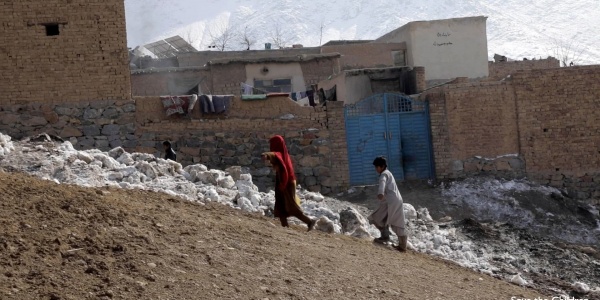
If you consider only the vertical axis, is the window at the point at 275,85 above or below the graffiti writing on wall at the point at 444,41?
below

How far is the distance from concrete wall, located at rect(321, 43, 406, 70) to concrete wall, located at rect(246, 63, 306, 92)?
12.1 feet

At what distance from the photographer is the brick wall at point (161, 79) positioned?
25609 millimetres

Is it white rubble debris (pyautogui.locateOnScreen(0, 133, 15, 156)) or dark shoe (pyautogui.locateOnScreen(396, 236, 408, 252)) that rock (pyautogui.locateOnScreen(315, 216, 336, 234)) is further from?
white rubble debris (pyautogui.locateOnScreen(0, 133, 15, 156))

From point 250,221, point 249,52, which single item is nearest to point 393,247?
point 250,221

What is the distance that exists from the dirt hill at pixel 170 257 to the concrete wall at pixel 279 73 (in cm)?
1524

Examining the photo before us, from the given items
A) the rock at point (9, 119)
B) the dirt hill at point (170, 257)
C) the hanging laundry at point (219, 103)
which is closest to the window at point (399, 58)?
the hanging laundry at point (219, 103)

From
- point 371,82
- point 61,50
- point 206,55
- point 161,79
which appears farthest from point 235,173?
point 206,55


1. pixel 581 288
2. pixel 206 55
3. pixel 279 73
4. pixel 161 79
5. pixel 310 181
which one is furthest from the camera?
pixel 206 55

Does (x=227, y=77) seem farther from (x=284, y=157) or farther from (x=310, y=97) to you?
→ (x=284, y=157)

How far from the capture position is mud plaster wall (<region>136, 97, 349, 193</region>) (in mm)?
16475

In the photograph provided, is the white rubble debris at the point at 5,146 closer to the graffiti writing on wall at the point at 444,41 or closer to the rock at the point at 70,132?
the rock at the point at 70,132

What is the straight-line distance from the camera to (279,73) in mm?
25469

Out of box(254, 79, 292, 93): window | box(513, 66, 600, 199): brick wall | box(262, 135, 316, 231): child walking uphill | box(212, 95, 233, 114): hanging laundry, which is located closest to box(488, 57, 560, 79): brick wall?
box(254, 79, 292, 93): window

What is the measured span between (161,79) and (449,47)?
9.86m
